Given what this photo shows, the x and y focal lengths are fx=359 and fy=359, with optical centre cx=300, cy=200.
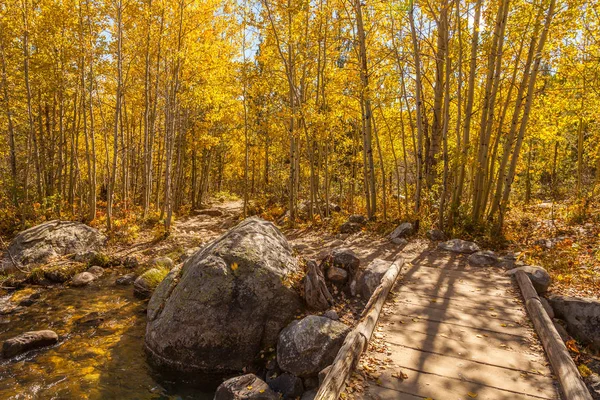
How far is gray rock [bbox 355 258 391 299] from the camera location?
259 inches

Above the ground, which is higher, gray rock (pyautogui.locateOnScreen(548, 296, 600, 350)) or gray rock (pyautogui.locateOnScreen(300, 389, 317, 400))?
gray rock (pyautogui.locateOnScreen(548, 296, 600, 350))

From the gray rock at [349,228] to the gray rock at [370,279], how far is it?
481 cm

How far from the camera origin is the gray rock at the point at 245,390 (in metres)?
4.46

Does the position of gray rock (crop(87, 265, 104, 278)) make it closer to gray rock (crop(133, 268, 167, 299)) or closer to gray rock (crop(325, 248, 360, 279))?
gray rock (crop(133, 268, 167, 299))

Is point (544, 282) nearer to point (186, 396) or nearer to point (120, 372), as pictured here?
point (186, 396)

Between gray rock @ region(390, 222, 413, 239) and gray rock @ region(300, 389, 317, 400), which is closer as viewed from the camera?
gray rock @ region(300, 389, 317, 400)

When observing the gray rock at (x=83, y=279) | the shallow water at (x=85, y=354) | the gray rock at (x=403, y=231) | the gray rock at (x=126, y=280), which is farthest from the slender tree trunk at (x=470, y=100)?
the gray rock at (x=83, y=279)

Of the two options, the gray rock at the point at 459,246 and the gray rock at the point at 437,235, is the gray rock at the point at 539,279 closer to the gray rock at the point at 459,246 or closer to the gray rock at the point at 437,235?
the gray rock at the point at 459,246

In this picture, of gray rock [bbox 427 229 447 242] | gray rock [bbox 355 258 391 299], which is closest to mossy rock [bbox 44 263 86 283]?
gray rock [bbox 355 258 391 299]

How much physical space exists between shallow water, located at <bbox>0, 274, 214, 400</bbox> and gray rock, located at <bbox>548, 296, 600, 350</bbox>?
5.44 m

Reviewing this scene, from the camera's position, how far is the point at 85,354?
20.3ft

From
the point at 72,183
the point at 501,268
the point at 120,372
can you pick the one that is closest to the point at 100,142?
the point at 72,183

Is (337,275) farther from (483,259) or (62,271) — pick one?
(62,271)

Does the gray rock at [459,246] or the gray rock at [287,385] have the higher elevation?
the gray rock at [459,246]
